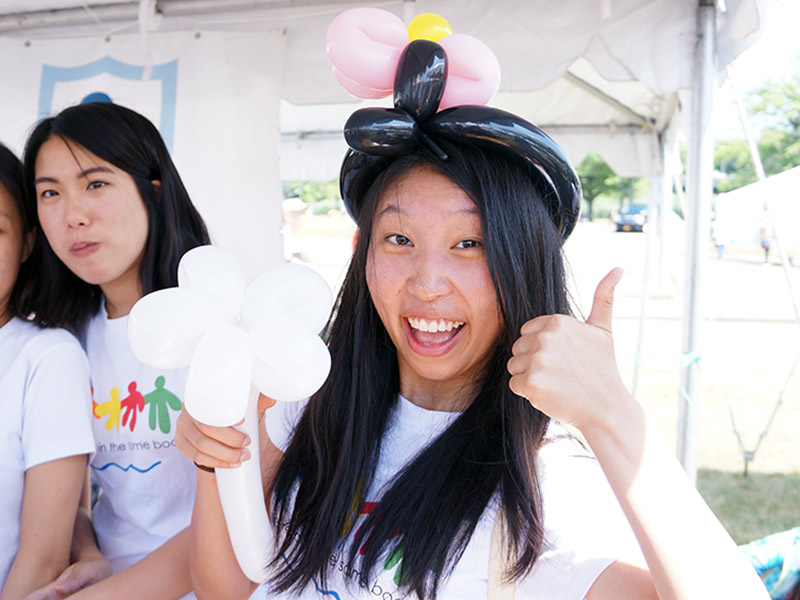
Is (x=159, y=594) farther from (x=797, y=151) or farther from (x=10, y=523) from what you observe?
(x=797, y=151)

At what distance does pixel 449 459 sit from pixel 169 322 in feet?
1.75

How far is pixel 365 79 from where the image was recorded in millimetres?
1109

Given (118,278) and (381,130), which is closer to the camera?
(381,130)

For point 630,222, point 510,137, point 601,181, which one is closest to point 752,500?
point 510,137

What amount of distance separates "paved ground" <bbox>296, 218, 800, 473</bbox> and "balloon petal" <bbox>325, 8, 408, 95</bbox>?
54 centimetres

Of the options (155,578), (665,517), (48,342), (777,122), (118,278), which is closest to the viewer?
(665,517)

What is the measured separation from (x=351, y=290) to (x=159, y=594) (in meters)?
0.74

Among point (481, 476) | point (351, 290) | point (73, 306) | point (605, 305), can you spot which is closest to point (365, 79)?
point (351, 290)

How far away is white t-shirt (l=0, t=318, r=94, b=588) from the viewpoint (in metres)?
1.27

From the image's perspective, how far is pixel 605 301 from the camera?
92 centimetres

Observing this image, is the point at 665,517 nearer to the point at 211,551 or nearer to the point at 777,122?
the point at 211,551

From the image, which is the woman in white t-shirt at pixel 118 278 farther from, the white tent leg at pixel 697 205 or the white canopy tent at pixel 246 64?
the white tent leg at pixel 697 205

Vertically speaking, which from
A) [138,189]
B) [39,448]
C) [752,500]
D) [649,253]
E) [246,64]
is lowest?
[752,500]

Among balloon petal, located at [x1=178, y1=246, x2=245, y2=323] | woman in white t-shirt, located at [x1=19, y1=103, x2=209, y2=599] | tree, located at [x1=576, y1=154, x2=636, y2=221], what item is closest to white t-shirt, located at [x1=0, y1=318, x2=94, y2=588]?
woman in white t-shirt, located at [x1=19, y1=103, x2=209, y2=599]
